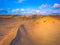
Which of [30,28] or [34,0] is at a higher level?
[34,0]

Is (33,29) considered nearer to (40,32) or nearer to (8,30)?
(40,32)

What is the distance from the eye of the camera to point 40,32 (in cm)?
161

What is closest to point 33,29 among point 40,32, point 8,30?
point 40,32

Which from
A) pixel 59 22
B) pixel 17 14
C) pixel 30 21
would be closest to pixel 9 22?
pixel 17 14

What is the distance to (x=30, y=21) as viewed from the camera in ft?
5.31

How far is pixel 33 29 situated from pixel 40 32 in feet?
0.29

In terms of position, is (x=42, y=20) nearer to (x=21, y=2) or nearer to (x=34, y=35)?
(x=34, y=35)

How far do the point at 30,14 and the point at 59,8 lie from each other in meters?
0.34

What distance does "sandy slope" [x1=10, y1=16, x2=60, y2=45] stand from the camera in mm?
1583

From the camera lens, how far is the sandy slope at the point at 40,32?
1583 mm

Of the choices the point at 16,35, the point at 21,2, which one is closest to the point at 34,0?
Result: the point at 21,2


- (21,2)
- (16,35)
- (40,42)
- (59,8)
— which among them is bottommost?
(40,42)

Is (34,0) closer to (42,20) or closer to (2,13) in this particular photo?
(42,20)

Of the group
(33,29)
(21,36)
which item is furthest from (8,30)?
(33,29)
